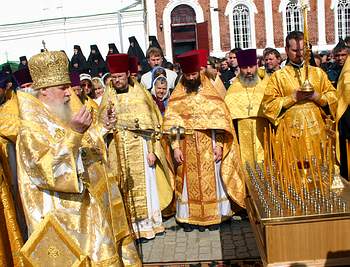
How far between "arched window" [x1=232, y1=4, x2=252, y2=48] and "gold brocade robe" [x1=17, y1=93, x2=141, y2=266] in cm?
2453

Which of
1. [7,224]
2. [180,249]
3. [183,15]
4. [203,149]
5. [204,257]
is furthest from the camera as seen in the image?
[183,15]

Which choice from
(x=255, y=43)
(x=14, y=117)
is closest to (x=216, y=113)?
(x=14, y=117)

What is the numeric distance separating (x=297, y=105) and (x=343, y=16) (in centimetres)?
2452

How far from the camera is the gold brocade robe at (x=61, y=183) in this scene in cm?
293

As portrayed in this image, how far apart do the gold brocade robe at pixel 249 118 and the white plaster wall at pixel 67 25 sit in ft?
53.5

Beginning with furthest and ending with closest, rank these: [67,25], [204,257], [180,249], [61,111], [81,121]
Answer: [67,25] → [180,249] → [204,257] → [61,111] → [81,121]

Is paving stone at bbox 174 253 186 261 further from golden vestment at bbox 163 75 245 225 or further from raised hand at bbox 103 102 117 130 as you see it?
raised hand at bbox 103 102 117 130

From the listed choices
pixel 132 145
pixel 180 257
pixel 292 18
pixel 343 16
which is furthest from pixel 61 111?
pixel 343 16

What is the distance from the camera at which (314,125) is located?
183 inches

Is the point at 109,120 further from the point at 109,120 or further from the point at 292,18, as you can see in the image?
the point at 292,18

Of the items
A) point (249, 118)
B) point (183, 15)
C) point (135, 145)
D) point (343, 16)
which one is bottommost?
point (135, 145)

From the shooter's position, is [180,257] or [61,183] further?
[180,257]

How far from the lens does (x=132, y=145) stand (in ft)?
16.6

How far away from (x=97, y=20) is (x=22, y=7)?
13.3 ft
